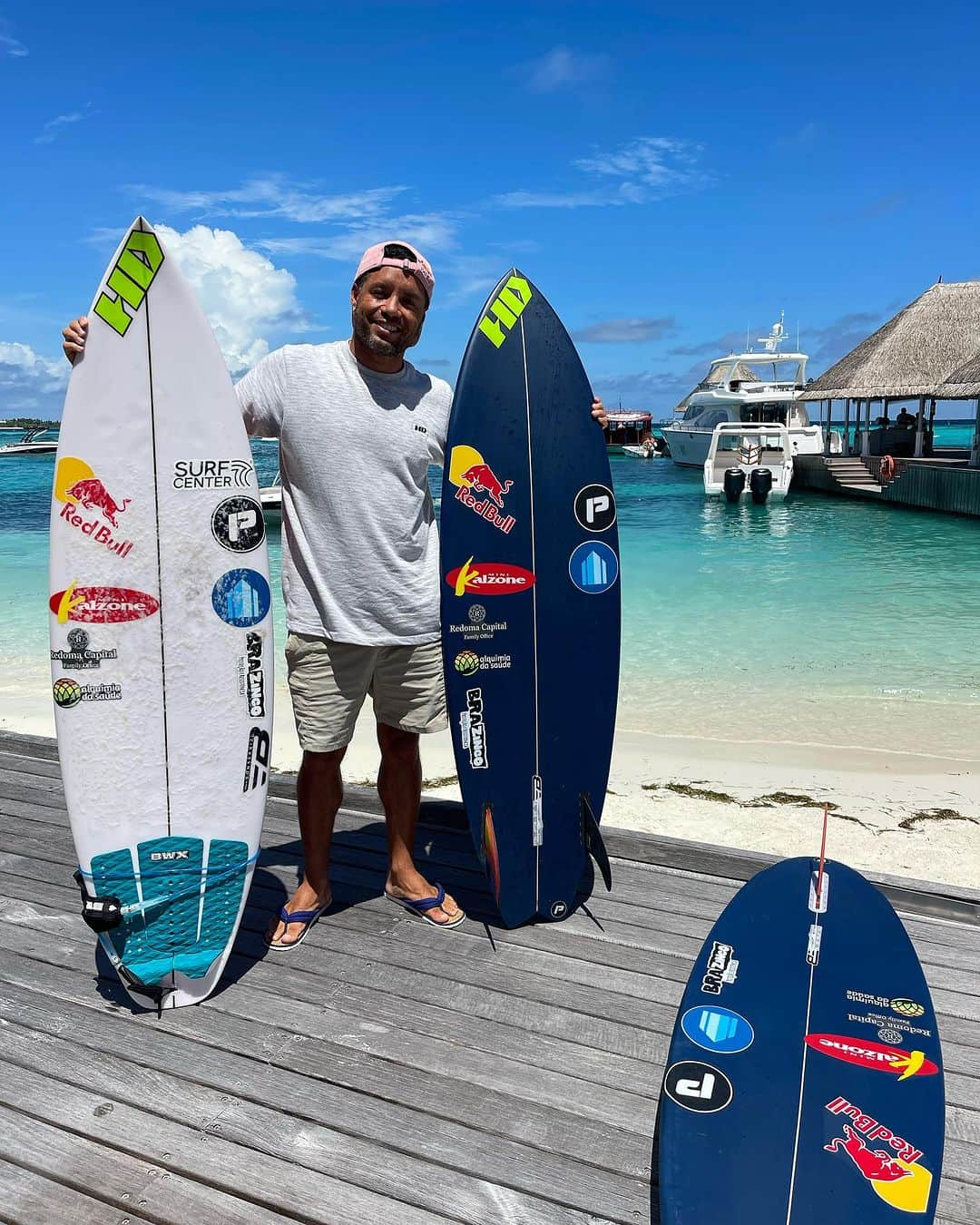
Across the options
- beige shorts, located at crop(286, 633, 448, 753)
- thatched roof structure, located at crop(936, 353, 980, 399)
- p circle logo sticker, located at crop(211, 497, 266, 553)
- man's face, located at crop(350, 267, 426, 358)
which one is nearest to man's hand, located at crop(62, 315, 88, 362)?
p circle logo sticker, located at crop(211, 497, 266, 553)

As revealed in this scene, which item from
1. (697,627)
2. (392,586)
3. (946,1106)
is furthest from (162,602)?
(697,627)

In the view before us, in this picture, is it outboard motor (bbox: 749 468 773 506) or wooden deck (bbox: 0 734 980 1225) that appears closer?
wooden deck (bbox: 0 734 980 1225)

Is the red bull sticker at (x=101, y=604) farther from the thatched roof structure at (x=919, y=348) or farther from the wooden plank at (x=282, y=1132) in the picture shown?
the thatched roof structure at (x=919, y=348)

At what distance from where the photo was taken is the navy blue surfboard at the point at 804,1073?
148 cm

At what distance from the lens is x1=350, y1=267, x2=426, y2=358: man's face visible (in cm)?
231

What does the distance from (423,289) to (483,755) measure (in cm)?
130

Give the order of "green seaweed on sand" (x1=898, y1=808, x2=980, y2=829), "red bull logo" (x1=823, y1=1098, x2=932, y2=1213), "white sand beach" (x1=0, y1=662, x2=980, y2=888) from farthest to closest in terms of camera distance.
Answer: "green seaweed on sand" (x1=898, y1=808, x2=980, y2=829) → "white sand beach" (x1=0, y1=662, x2=980, y2=888) → "red bull logo" (x1=823, y1=1098, x2=932, y2=1213)

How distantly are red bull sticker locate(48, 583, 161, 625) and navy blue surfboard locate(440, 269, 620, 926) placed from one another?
784 mm

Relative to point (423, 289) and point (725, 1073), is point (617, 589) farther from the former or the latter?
point (725, 1073)

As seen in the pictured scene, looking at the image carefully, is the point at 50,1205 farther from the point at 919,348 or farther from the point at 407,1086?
the point at 919,348

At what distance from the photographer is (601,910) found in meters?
2.67

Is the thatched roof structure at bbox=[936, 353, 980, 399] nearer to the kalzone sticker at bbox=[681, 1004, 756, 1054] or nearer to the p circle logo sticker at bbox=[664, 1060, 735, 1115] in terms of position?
the kalzone sticker at bbox=[681, 1004, 756, 1054]

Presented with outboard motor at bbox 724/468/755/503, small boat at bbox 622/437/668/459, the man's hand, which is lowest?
the man's hand

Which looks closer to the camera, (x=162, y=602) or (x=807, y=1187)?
(x=807, y=1187)
